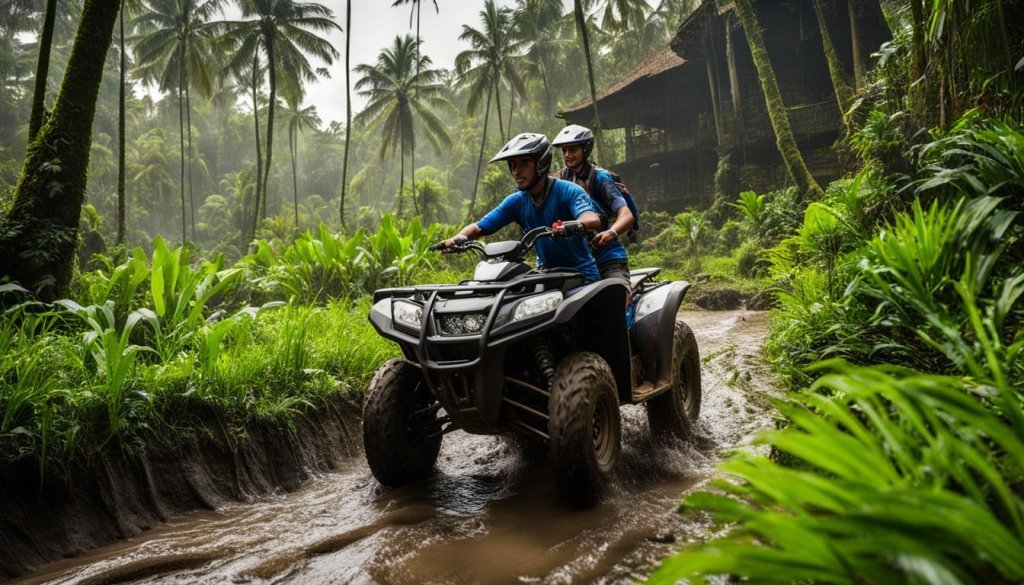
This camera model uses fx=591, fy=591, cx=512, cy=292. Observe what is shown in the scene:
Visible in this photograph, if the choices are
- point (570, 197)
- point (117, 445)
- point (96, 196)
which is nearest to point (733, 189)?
point (570, 197)

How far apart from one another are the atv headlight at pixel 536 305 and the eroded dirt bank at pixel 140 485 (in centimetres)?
210

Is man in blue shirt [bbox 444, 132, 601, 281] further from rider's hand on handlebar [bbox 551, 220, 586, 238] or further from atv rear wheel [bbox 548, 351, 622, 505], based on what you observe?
atv rear wheel [bbox 548, 351, 622, 505]

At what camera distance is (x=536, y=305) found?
281 cm

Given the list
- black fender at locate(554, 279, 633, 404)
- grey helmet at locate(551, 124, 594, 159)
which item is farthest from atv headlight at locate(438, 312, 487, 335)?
grey helmet at locate(551, 124, 594, 159)

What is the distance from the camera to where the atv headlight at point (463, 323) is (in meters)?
2.88

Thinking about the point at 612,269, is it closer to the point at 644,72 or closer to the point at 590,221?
the point at 590,221

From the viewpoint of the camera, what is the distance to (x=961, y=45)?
4039 millimetres

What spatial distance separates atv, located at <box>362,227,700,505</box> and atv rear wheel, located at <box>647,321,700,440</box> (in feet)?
1.38

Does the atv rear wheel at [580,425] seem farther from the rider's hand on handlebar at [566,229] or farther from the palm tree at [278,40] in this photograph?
the palm tree at [278,40]

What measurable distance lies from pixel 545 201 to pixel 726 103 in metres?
23.1

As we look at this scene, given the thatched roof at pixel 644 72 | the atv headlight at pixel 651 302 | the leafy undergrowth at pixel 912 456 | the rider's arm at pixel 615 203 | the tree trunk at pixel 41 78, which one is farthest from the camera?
the thatched roof at pixel 644 72

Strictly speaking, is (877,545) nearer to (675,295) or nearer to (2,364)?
(675,295)

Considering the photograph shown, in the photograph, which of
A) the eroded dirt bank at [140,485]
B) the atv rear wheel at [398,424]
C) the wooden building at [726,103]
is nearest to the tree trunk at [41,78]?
the eroded dirt bank at [140,485]

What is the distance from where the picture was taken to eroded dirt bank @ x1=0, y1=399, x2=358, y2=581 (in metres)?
2.77
